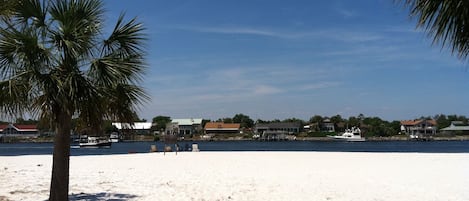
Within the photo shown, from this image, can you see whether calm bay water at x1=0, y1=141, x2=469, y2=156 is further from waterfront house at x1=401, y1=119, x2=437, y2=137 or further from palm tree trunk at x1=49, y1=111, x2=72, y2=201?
waterfront house at x1=401, y1=119, x2=437, y2=137

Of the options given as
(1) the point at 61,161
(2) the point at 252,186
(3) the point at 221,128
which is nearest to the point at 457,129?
(3) the point at 221,128

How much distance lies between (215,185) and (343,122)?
178671 mm

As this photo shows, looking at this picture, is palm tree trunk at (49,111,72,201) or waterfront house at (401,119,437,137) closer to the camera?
palm tree trunk at (49,111,72,201)

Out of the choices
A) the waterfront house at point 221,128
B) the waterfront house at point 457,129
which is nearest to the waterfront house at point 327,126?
the waterfront house at point 221,128

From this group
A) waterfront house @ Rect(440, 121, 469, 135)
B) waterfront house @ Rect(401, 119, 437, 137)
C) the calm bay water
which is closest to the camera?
the calm bay water

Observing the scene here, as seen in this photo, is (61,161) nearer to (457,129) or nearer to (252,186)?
(252,186)

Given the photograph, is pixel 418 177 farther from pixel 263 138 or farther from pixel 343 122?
Answer: pixel 343 122

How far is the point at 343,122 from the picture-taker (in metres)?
188

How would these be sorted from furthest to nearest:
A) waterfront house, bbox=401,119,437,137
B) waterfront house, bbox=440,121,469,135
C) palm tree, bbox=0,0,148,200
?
waterfront house, bbox=401,119,437,137
waterfront house, bbox=440,121,469,135
palm tree, bbox=0,0,148,200

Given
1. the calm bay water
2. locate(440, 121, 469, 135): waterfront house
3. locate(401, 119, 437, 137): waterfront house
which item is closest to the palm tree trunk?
the calm bay water

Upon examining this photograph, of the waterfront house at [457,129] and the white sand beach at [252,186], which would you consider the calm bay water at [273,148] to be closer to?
the white sand beach at [252,186]

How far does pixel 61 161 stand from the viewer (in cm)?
945

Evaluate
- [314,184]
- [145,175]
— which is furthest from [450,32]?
[145,175]

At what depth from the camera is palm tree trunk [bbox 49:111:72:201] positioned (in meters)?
9.25
